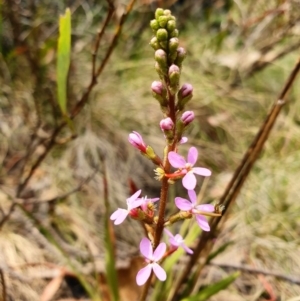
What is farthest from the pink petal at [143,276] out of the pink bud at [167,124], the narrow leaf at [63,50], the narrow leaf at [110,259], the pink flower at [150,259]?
the narrow leaf at [63,50]

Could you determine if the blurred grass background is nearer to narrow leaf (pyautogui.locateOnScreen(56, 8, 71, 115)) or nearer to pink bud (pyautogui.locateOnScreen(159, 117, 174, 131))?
narrow leaf (pyautogui.locateOnScreen(56, 8, 71, 115))

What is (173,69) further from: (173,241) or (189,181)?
(173,241)

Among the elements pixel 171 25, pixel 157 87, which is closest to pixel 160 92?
pixel 157 87

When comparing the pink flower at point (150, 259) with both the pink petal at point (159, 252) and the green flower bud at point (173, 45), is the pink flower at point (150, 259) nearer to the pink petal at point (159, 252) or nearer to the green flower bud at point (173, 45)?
the pink petal at point (159, 252)

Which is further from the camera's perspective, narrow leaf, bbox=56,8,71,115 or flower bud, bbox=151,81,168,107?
narrow leaf, bbox=56,8,71,115

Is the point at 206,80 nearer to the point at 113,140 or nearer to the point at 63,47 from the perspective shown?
the point at 113,140

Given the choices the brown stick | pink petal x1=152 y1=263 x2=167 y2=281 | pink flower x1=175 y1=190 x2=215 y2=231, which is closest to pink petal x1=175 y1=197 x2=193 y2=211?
pink flower x1=175 y1=190 x2=215 y2=231
